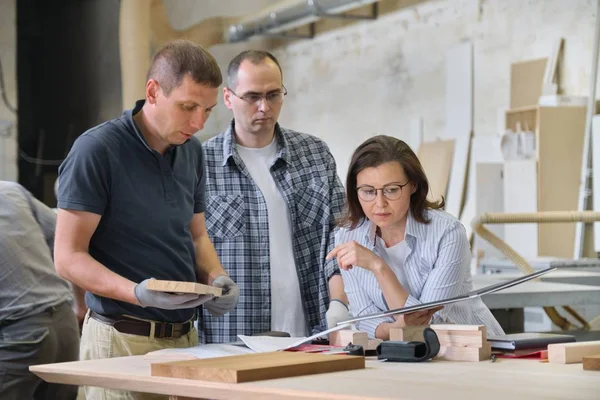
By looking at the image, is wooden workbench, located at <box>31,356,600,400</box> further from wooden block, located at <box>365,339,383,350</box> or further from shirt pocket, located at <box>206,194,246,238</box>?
shirt pocket, located at <box>206,194,246,238</box>

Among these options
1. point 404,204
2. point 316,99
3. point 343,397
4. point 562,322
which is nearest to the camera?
point 343,397

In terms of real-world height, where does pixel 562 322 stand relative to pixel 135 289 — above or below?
below

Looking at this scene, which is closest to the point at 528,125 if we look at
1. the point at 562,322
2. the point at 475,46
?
the point at 475,46

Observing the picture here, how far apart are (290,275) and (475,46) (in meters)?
6.28

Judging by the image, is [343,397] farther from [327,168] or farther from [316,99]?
[316,99]

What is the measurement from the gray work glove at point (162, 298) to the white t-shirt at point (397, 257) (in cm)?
69

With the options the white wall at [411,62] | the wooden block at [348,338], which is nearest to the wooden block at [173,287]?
the wooden block at [348,338]

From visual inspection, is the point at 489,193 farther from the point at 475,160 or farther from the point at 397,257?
the point at 397,257

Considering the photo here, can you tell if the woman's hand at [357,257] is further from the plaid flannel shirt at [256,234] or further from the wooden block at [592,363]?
the wooden block at [592,363]

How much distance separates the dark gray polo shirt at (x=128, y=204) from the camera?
2.43 meters

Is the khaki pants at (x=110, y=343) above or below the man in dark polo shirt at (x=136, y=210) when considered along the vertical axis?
below

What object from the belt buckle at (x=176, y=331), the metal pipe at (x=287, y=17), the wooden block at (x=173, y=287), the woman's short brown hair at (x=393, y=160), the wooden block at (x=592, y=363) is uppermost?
the metal pipe at (x=287, y=17)

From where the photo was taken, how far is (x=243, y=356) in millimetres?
2137

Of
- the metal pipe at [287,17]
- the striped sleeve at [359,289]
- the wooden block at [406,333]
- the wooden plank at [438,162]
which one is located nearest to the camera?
the wooden block at [406,333]
